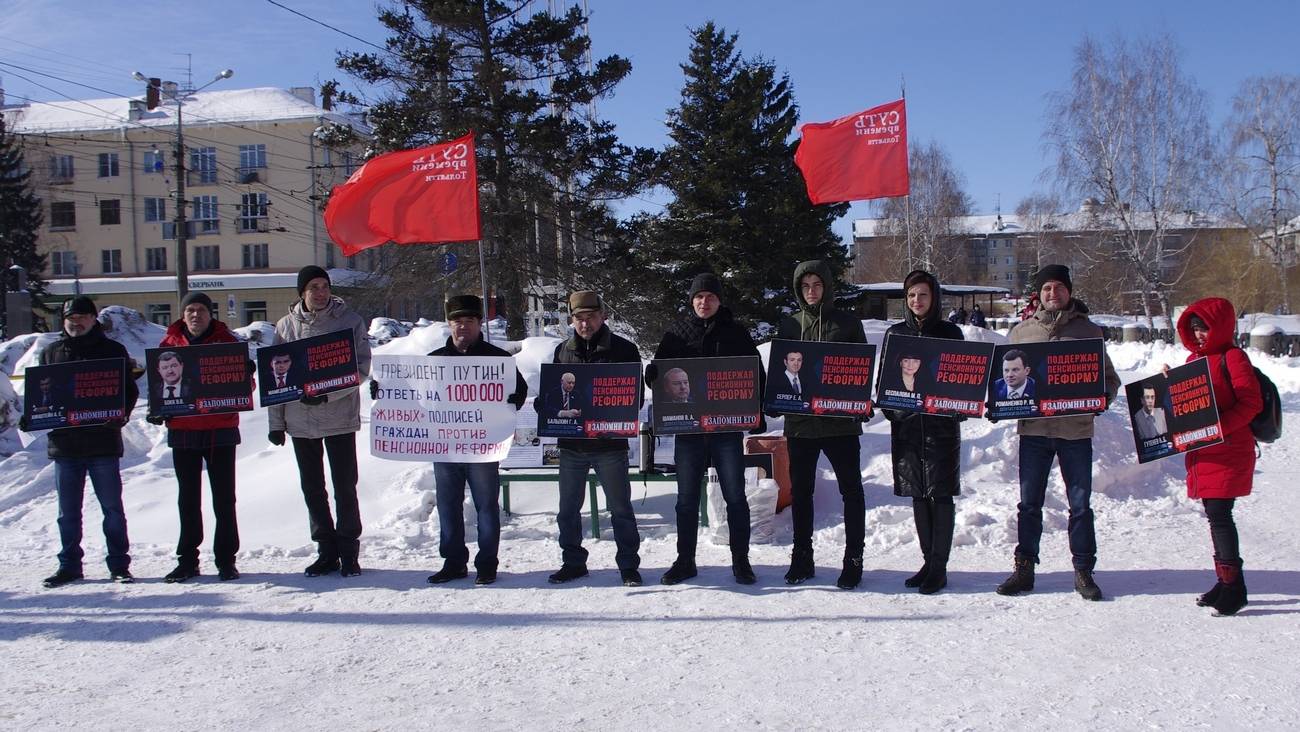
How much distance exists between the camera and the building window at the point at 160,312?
183ft

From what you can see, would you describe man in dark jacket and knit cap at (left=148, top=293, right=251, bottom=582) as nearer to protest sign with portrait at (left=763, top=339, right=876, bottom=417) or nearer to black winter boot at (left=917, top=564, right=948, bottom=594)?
protest sign with portrait at (left=763, top=339, right=876, bottom=417)

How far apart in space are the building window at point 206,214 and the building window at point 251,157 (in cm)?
352

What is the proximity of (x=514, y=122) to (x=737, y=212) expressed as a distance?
6.08 metres

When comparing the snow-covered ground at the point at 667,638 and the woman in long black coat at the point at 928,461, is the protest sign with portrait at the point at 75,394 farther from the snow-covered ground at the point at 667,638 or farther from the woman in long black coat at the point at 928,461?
the woman in long black coat at the point at 928,461

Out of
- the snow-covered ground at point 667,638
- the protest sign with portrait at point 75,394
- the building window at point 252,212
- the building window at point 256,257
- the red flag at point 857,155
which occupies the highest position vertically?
the building window at point 252,212

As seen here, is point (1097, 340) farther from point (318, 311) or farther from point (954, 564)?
point (318, 311)

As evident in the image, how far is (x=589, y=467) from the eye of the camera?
594 centimetres

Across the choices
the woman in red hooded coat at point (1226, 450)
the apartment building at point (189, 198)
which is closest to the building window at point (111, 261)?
the apartment building at point (189, 198)

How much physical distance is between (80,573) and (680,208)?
1700 centimetres

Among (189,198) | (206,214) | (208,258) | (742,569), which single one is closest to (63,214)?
(189,198)

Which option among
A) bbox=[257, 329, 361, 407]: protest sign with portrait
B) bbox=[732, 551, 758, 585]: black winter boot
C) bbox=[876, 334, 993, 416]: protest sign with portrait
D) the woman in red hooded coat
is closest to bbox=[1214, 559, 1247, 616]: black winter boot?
the woman in red hooded coat

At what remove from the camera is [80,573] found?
20.1 ft

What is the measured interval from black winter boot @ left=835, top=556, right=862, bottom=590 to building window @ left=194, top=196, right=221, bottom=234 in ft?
195

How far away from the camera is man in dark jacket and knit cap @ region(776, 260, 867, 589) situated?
18.6ft
